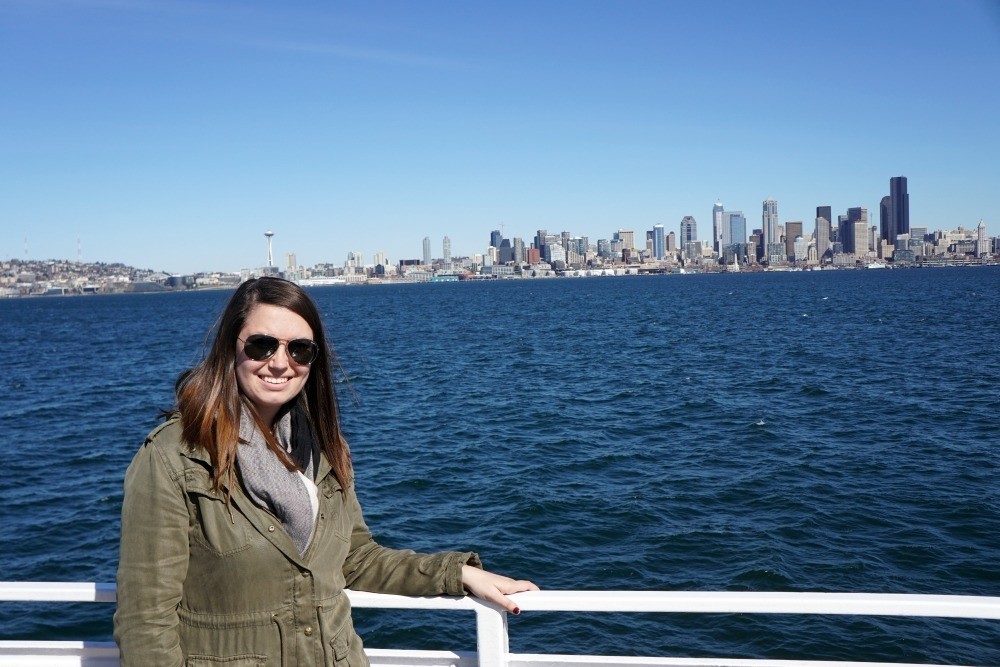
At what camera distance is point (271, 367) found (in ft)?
7.87

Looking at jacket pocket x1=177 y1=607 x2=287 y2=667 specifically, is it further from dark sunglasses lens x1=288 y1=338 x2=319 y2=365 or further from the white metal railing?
dark sunglasses lens x1=288 y1=338 x2=319 y2=365

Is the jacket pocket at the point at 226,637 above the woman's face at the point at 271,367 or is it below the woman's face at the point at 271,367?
below

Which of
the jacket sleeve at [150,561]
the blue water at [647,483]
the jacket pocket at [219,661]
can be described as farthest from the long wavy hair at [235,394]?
the blue water at [647,483]

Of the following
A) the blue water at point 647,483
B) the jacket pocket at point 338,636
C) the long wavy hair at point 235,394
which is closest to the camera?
the long wavy hair at point 235,394

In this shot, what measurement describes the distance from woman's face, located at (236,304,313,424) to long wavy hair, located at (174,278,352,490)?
0.06 feet

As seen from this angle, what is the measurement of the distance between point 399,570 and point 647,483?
13.1 metres

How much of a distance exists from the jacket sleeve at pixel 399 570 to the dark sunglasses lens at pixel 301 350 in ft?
1.83

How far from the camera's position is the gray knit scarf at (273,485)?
222 cm

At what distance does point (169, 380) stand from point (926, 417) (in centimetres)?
2789

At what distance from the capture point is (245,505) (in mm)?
2160

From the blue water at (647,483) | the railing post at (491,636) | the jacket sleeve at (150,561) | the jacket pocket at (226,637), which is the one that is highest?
the jacket sleeve at (150,561)

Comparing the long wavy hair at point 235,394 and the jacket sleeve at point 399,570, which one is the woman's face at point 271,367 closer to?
the long wavy hair at point 235,394

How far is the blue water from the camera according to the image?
963cm

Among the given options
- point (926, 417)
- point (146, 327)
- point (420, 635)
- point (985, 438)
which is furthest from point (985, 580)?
point (146, 327)
